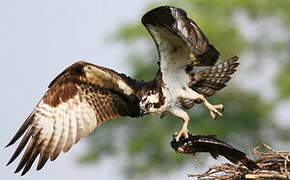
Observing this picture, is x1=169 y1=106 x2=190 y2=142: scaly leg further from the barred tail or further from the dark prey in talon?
the barred tail

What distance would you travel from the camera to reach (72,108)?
11742mm

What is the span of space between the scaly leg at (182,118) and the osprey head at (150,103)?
0.49ft

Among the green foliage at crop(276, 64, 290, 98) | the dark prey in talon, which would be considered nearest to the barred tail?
the dark prey in talon

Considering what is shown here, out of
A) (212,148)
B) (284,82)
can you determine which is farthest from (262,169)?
(284,82)

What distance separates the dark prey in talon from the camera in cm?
1040

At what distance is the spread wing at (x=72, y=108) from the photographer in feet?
37.7

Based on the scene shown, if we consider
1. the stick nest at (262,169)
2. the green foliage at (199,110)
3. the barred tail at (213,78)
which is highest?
the green foliage at (199,110)

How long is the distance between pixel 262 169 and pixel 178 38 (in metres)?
1.46

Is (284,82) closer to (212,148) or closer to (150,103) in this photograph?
(150,103)

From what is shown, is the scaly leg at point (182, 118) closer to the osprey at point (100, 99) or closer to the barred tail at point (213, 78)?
the osprey at point (100, 99)

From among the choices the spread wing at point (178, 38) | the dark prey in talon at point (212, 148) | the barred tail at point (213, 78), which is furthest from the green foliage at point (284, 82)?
the dark prey in talon at point (212, 148)

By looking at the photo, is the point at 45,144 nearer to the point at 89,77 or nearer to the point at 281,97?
the point at 89,77

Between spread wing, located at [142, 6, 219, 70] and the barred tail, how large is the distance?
45 cm

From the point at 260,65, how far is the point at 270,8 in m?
1.54
